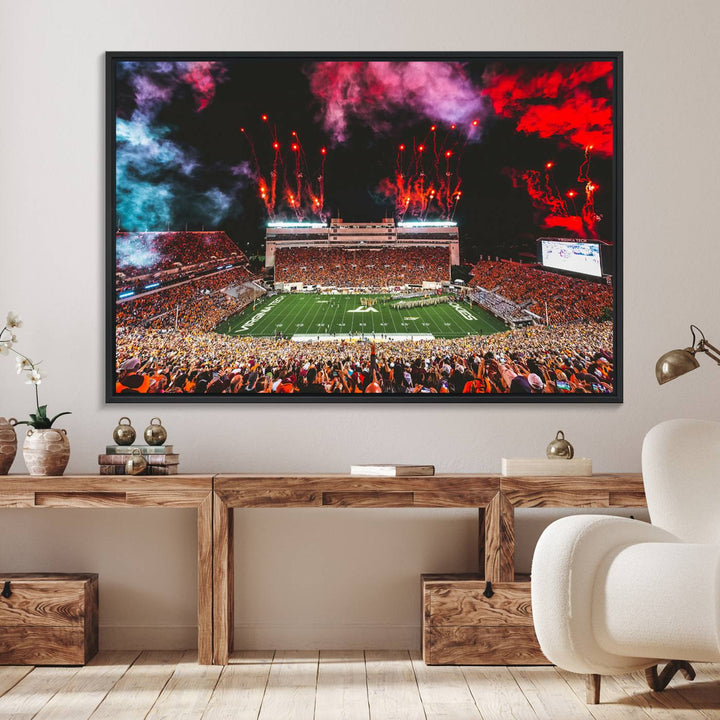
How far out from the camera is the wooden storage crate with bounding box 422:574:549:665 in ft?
10.5

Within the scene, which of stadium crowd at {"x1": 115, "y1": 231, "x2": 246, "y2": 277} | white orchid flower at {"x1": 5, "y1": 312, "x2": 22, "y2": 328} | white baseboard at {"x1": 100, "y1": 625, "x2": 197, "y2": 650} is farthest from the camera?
stadium crowd at {"x1": 115, "y1": 231, "x2": 246, "y2": 277}

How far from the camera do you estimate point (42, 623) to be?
3219 millimetres

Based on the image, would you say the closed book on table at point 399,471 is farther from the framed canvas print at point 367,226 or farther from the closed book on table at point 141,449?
the closed book on table at point 141,449

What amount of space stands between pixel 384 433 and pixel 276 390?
47 centimetres

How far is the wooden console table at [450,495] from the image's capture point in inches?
127

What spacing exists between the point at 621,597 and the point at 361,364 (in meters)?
1.49

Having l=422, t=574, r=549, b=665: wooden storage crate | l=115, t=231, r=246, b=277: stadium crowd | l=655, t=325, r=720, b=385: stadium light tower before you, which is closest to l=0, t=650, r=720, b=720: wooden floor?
l=422, t=574, r=549, b=665: wooden storage crate

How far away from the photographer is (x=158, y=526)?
3613 millimetres

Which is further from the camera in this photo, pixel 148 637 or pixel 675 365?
pixel 148 637

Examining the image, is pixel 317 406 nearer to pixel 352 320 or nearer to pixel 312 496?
pixel 352 320

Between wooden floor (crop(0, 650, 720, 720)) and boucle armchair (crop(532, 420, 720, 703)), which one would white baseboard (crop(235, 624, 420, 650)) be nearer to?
wooden floor (crop(0, 650, 720, 720))

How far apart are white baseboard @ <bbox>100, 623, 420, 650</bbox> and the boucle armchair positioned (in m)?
0.97

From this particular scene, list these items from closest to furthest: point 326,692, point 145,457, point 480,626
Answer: point 326,692 < point 480,626 < point 145,457

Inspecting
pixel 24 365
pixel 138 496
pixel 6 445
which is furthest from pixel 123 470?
pixel 24 365
